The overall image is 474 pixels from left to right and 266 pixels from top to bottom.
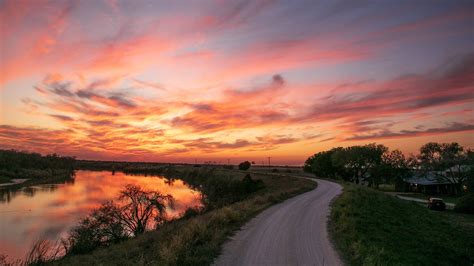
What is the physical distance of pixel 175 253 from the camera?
12.5 metres

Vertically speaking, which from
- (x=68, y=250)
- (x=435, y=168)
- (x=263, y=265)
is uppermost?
(x=435, y=168)

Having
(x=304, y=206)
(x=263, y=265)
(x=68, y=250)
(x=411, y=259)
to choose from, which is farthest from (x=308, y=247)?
(x=68, y=250)

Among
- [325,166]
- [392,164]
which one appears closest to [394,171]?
[392,164]

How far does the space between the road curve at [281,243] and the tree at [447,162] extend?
61.5 m

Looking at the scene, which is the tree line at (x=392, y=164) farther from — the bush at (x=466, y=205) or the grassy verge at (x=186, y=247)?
the grassy verge at (x=186, y=247)

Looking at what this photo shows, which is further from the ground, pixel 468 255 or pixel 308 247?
pixel 308 247

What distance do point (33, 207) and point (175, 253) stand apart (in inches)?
1673

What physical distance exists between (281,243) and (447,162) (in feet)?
244

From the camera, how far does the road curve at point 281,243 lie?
40.9 feet

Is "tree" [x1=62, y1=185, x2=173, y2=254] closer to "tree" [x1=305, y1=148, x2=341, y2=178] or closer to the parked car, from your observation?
the parked car

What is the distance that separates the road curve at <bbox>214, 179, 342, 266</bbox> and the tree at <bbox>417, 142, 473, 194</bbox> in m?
61.5

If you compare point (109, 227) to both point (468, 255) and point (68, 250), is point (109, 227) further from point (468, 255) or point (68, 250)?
point (468, 255)

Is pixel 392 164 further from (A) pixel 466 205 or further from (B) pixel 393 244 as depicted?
(B) pixel 393 244

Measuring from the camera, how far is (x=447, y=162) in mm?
74938
